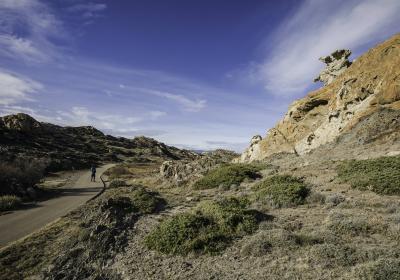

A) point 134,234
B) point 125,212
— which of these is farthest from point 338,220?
point 125,212

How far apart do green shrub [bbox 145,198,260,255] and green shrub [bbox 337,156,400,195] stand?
6384 mm

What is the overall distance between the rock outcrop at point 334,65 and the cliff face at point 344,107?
0.63 metres

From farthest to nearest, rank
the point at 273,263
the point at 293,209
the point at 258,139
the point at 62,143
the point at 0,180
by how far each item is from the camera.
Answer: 1. the point at 62,143
2. the point at 258,139
3. the point at 0,180
4. the point at 293,209
5. the point at 273,263

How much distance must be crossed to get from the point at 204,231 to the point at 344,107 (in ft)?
72.6

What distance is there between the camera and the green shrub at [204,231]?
12039mm

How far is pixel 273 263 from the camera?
10.1 meters

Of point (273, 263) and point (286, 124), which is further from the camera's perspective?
point (286, 124)

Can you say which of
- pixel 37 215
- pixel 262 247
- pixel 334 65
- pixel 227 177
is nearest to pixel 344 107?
pixel 227 177

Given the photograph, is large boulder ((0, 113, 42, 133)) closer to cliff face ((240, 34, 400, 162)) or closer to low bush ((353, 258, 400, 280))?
cliff face ((240, 34, 400, 162))

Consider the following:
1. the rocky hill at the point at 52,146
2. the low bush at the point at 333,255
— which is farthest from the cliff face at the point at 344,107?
the rocky hill at the point at 52,146

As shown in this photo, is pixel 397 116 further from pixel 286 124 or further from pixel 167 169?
pixel 167 169

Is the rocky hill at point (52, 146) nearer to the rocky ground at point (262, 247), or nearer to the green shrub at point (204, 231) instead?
the rocky ground at point (262, 247)

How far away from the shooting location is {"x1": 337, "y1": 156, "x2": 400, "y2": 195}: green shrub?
52.3 feet

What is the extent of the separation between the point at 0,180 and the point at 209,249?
78.1 ft
